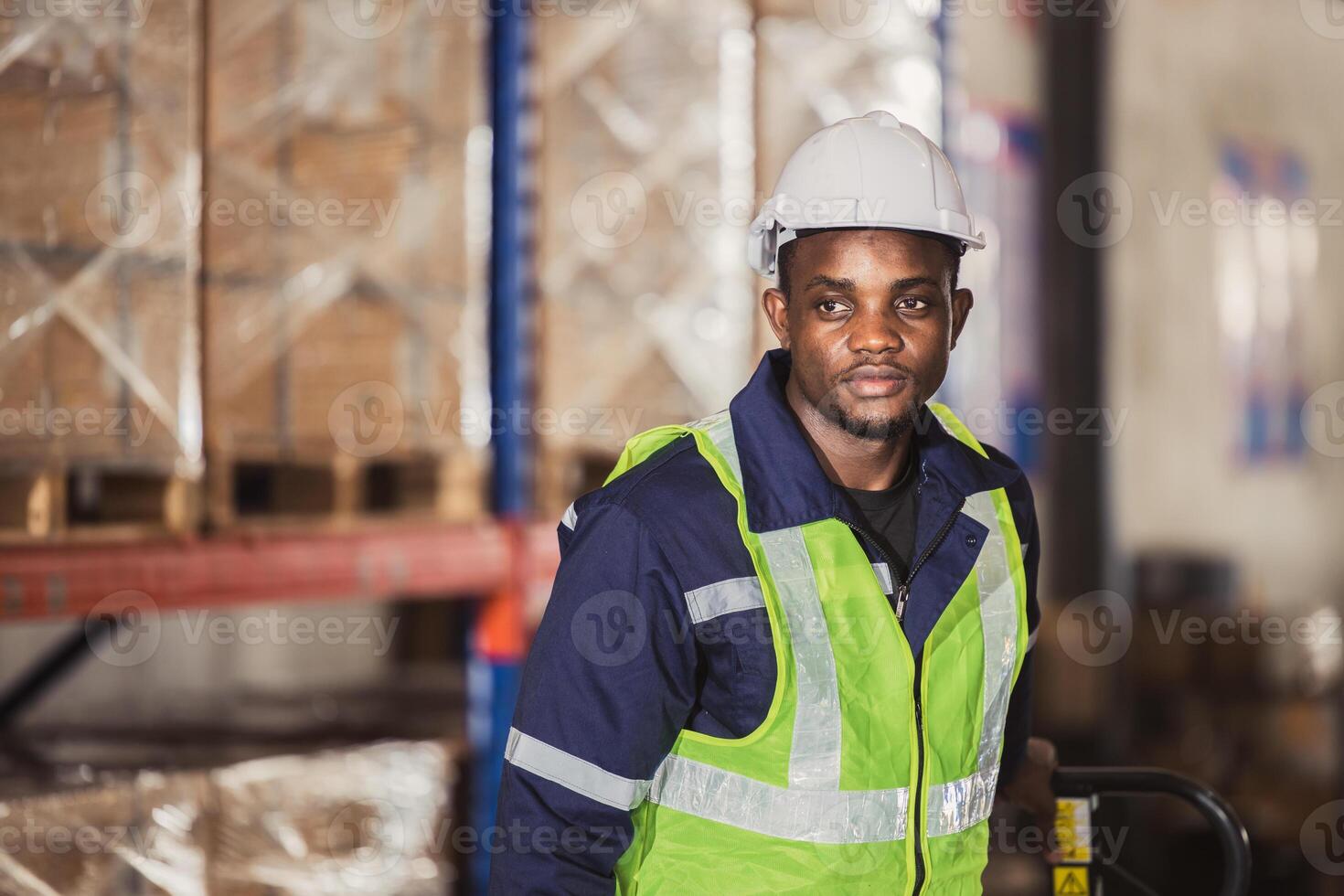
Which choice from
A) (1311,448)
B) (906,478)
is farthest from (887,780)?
(1311,448)

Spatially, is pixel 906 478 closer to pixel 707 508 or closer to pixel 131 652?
pixel 707 508

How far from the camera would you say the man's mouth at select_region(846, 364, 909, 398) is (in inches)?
76.1

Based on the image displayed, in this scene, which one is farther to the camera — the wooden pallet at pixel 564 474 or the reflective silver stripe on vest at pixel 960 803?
the wooden pallet at pixel 564 474

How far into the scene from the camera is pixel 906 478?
2.12 m

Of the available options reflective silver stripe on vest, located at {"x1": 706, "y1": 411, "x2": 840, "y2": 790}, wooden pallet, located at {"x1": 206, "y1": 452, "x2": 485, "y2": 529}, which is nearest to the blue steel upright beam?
wooden pallet, located at {"x1": 206, "y1": 452, "x2": 485, "y2": 529}

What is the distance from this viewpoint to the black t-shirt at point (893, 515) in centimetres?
200

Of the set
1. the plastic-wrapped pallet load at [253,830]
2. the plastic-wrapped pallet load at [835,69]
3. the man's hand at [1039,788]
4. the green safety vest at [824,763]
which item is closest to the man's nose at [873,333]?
the green safety vest at [824,763]

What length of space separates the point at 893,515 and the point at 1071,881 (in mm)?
866

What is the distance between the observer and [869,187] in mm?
2043

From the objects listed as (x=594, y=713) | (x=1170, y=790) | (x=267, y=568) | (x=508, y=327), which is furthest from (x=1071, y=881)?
(x=508, y=327)

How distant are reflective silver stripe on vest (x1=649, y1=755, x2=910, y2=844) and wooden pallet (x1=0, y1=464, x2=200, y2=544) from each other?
1.84m

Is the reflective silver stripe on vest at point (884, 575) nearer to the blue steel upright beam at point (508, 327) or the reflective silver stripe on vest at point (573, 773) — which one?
the reflective silver stripe on vest at point (573, 773)

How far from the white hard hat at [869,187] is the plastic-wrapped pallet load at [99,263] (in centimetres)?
170

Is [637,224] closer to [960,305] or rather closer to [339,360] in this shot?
[339,360]
